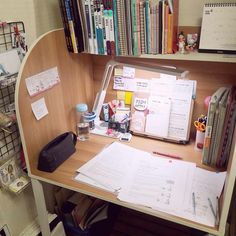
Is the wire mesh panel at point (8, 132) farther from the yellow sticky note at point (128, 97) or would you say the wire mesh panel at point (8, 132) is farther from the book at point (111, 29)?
the yellow sticky note at point (128, 97)

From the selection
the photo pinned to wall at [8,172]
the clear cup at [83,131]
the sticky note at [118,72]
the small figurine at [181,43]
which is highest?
the small figurine at [181,43]

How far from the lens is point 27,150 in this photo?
3.77 ft

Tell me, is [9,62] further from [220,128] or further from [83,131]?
[220,128]

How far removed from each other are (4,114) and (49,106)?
0.20 m

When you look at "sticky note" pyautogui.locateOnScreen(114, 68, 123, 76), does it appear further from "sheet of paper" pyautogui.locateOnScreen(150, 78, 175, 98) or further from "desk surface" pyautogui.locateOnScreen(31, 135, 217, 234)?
"desk surface" pyautogui.locateOnScreen(31, 135, 217, 234)

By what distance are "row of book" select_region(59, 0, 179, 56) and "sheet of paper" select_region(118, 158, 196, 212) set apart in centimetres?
52

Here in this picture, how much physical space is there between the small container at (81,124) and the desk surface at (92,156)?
0.04 metres

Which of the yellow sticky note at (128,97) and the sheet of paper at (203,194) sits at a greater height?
the yellow sticky note at (128,97)

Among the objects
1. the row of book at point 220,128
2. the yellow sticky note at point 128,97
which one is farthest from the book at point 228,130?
the yellow sticky note at point 128,97

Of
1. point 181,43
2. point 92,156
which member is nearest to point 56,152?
point 92,156

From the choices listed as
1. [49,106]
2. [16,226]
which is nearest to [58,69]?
[49,106]

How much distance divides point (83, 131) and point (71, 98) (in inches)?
7.9

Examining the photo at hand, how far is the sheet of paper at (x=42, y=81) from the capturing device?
1.10 meters

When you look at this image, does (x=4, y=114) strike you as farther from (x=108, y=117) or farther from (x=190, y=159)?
(x=190, y=159)
